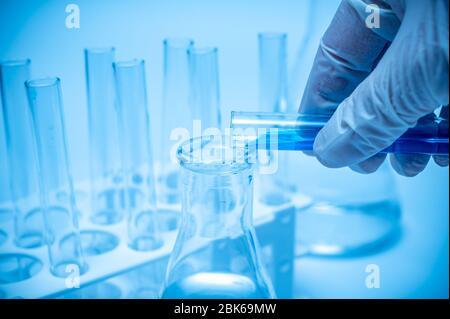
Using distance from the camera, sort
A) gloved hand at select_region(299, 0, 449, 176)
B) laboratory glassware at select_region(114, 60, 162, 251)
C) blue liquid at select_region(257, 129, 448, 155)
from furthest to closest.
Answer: laboratory glassware at select_region(114, 60, 162, 251), blue liquid at select_region(257, 129, 448, 155), gloved hand at select_region(299, 0, 449, 176)

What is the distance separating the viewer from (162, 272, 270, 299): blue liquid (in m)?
0.62

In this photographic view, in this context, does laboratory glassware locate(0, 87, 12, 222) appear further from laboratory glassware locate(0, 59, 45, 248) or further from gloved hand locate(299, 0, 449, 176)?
gloved hand locate(299, 0, 449, 176)

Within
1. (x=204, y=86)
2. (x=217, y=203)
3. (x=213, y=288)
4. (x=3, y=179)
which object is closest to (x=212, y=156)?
(x=217, y=203)

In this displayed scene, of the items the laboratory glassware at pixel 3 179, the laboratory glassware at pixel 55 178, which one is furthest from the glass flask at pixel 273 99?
the laboratory glassware at pixel 3 179

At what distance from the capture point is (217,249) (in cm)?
62

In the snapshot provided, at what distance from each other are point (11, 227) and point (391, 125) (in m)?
0.63

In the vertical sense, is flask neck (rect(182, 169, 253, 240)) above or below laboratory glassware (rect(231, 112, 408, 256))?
above

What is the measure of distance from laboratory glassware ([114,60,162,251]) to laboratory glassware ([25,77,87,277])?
0.10m

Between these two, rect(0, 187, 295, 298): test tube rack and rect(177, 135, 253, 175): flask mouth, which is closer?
rect(177, 135, 253, 175): flask mouth

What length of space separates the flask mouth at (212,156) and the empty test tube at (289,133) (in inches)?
1.6

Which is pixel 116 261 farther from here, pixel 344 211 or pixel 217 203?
pixel 344 211

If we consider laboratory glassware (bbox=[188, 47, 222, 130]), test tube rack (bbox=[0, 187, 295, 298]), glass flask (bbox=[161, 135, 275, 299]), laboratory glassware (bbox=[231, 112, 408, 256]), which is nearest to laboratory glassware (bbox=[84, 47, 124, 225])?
test tube rack (bbox=[0, 187, 295, 298])

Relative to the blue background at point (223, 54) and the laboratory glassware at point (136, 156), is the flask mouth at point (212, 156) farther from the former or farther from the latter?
the blue background at point (223, 54)
